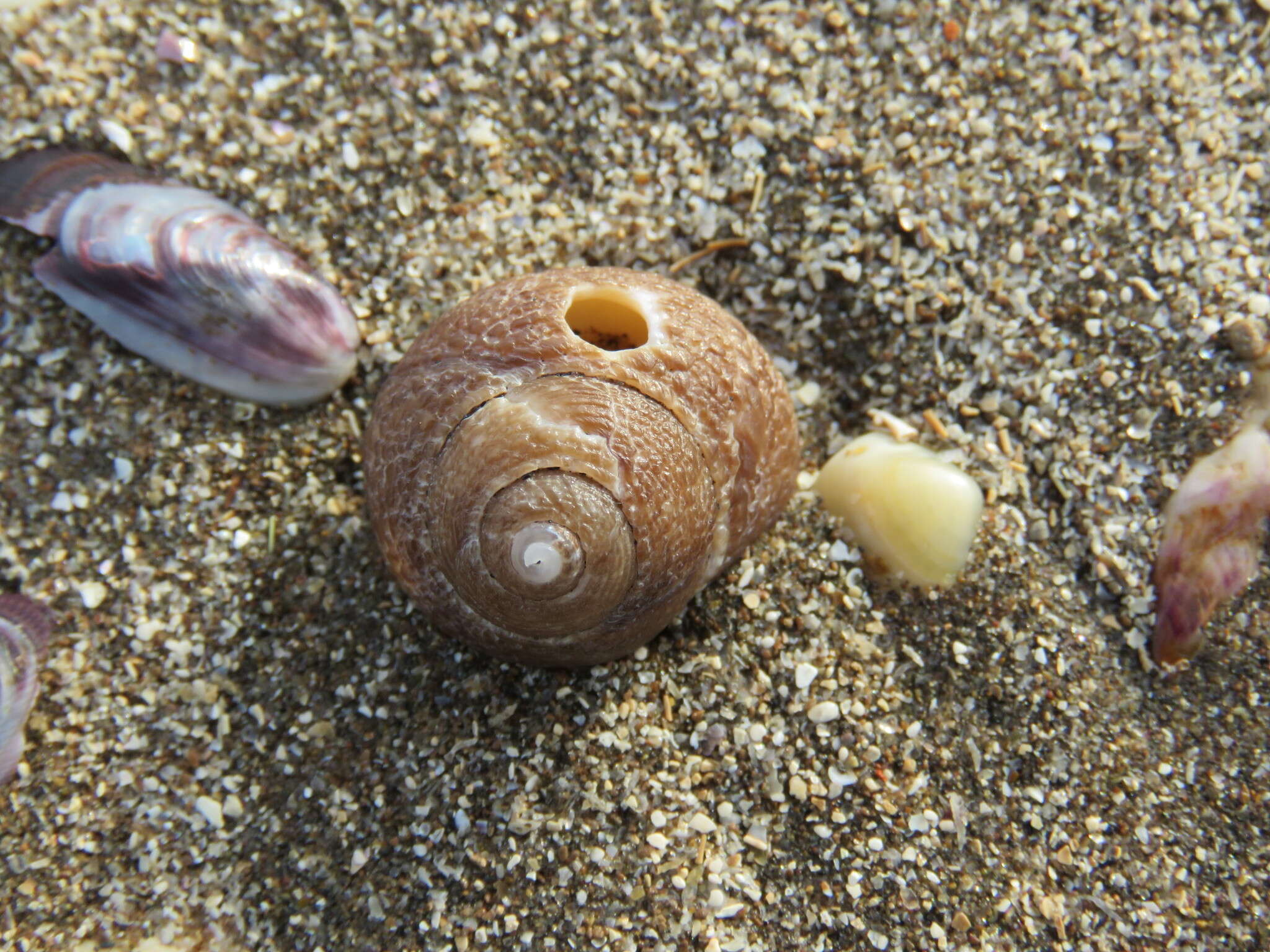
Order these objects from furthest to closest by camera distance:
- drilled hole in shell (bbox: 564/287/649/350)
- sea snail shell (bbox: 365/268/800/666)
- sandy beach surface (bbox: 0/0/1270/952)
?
sandy beach surface (bbox: 0/0/1270/952) < drilled hole in shell (bbox: 564/287/649/350) < sea snail shell (bbox: 365/268/800/666)

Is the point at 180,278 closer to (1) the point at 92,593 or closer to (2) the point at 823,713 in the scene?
(1) the point at 92,593

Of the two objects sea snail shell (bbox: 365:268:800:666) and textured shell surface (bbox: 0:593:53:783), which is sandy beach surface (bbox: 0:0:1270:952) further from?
sea snail shell (bbox: 365:268:800:666)

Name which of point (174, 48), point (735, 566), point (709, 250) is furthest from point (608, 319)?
point (174, 48)

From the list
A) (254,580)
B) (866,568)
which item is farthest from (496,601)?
(866,568)

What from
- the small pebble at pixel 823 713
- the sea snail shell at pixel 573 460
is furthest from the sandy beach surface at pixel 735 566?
the sea snail shell at pixel 573 460

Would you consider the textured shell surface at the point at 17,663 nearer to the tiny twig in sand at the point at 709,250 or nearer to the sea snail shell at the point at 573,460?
the sea snail shell at the point at 573,460

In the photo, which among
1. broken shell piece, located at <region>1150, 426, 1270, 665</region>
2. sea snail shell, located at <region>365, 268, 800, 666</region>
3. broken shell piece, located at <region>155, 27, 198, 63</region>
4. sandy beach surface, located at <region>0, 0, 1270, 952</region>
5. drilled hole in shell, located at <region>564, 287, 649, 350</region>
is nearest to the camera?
sea snail shell, located at <region>365, 268, 800, 666</region>

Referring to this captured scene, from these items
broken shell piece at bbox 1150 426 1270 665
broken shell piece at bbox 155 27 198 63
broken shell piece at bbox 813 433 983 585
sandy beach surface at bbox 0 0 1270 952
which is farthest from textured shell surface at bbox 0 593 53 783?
broken shell piece at bbox 1150 426 1270 665
